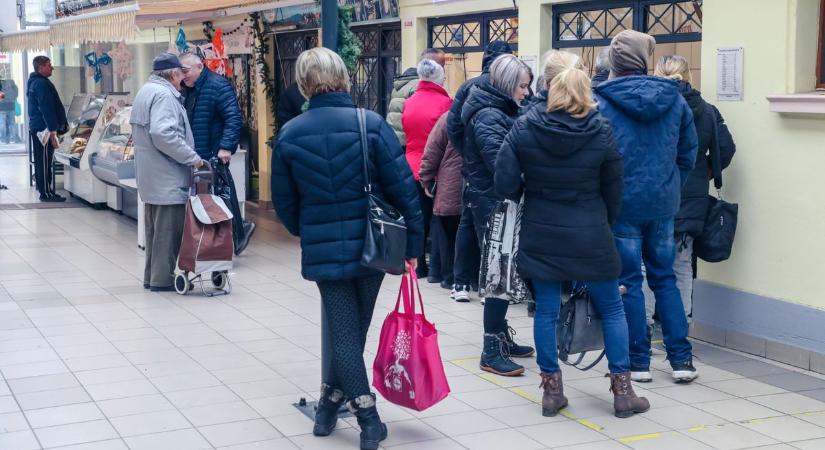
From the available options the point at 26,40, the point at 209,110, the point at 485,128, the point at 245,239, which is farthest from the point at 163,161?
the point at 26,40

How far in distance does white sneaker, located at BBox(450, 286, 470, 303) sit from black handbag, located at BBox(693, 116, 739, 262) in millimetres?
2112

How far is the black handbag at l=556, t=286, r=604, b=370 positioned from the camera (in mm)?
5844

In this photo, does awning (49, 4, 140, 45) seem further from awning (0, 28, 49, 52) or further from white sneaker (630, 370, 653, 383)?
white sneaker (630, 370, 653, 383)

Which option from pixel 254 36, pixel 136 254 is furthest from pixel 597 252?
pixel 254 36

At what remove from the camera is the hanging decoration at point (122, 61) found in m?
18.3

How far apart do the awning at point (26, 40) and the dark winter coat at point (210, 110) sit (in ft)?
25.7

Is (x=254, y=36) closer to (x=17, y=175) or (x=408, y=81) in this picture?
(x=408, y=81)

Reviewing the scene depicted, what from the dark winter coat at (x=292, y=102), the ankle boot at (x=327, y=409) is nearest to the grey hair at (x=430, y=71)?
the dark winter coat at (x=292, y=102)

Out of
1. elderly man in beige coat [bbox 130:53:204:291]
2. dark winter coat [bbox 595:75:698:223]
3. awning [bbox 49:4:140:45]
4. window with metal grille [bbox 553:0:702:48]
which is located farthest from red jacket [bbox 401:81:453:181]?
awning [bbox 49:4:140:45]

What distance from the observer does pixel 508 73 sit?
636 centimetres

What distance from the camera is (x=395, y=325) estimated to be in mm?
5262

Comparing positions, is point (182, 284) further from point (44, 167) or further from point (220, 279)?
point (44, 167)

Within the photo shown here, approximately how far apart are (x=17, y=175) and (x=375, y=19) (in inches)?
403

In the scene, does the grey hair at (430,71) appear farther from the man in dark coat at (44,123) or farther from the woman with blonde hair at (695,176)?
the man in dark coat at (44,123)
